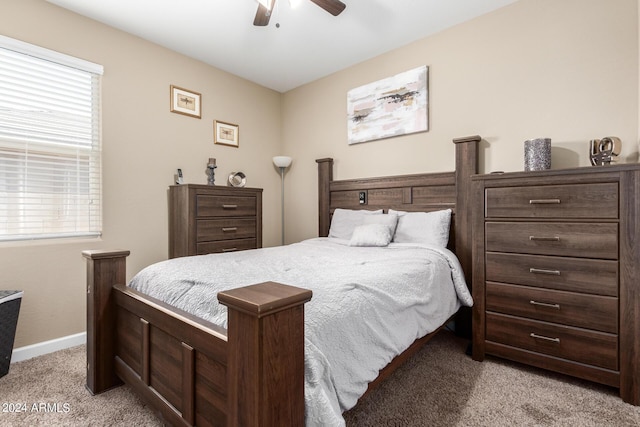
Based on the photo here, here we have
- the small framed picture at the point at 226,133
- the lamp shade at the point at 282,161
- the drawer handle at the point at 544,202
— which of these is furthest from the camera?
the lamp shade at the point at 282,161

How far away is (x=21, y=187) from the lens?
7.46 ft

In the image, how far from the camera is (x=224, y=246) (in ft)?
10.0

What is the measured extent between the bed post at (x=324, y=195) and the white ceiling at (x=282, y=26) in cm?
108

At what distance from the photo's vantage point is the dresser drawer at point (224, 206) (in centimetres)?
289

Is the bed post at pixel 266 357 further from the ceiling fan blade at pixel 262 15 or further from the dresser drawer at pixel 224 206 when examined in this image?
the dresser drawer at pixel 224 206

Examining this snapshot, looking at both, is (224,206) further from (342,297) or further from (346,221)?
(342,297)

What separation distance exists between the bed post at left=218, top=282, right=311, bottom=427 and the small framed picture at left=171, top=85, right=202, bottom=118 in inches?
111

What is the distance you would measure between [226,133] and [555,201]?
3090 mm

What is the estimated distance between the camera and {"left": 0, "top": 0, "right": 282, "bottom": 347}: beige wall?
90.4 inches

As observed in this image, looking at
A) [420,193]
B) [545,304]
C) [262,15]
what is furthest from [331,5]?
[545,304]

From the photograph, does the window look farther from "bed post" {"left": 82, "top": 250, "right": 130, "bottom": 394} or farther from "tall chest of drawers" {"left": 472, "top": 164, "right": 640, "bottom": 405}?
"tall chest of drawers" {"left": 472, "top": 164, "right": 640, "bottom": 405}

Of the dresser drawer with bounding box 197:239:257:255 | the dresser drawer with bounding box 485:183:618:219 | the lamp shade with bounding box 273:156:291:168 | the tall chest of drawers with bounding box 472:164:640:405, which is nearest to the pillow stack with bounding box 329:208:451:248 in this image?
the tall chest of drawers with bounding box 472:164:640:405

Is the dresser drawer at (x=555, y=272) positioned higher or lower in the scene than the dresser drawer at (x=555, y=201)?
lower

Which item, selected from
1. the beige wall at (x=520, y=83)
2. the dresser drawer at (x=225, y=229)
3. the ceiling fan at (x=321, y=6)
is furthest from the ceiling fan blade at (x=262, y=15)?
the dresser drawer at (x=225, y=229)
